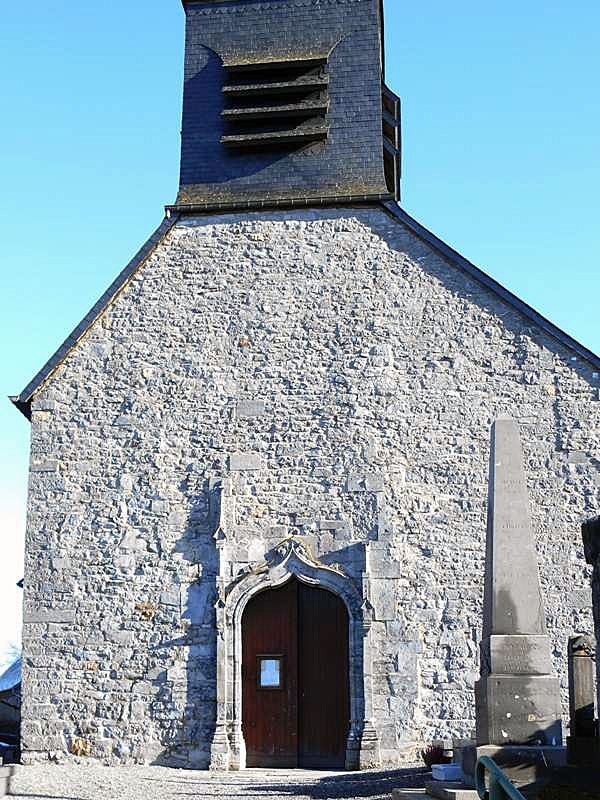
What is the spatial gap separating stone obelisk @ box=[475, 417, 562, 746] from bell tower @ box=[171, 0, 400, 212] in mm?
6093

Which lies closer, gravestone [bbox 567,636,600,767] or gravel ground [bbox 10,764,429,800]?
gravestone [bbox 567,636,600,767]

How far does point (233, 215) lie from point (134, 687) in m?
6.05

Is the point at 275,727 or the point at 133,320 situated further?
the point at 133,320

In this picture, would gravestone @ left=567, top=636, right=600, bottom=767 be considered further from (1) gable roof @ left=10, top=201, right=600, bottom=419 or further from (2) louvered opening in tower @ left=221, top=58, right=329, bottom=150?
(2) louvered opening in tower @ left=221, top=58, right=329, bottom=150

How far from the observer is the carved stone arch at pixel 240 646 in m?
11.4

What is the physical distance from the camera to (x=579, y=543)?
1181cm

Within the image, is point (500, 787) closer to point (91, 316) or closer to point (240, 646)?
point (240, 646)

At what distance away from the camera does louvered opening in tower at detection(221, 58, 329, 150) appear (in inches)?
538

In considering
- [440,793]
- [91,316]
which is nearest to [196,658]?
[91,316]

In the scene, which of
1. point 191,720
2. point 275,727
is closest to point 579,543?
point 275,727

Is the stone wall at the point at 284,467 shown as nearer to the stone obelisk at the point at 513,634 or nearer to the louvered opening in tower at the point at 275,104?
the louvered opening in tower at the point at 275,104

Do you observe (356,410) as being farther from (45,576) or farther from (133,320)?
(45,576)

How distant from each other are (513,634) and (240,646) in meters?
5.12

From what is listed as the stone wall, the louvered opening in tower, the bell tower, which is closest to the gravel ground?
the stone wall
